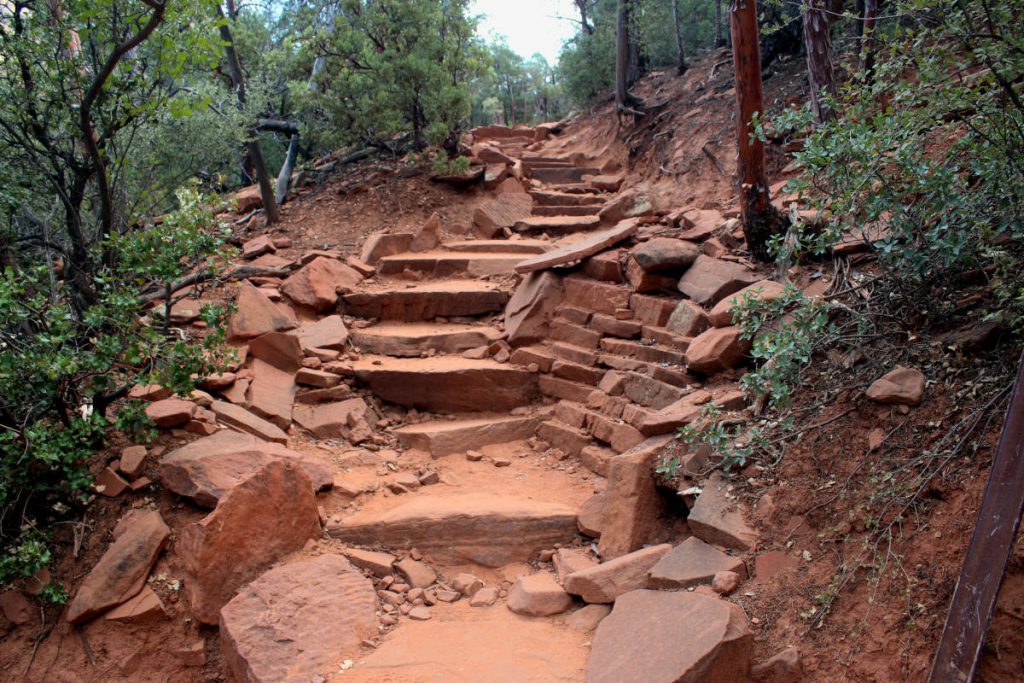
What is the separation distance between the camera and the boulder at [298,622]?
13.1 feet

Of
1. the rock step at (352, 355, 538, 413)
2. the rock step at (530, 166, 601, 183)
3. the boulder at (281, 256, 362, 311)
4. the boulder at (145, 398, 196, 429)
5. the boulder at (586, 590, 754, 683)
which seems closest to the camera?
the boulder at (586, 590, 754, 683)

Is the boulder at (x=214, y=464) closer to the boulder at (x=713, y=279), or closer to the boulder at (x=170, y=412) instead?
the boulder at (x=170, y=412)

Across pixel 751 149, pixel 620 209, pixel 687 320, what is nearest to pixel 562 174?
pixel 620 209

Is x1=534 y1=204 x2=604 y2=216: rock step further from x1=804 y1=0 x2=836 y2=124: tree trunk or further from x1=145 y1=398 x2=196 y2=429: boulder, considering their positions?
x1=145 y1=398 x2=196 y2=429: boulder

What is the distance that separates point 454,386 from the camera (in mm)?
6902

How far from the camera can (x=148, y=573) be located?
4594 mm

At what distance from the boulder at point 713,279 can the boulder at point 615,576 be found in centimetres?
253

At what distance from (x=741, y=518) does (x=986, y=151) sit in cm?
227

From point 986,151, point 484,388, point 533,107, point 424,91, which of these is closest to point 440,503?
point 484,388

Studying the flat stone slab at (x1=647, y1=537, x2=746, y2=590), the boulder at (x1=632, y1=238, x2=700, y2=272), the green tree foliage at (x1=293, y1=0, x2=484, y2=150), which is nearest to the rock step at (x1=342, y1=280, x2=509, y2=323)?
the boulder at (x1=632, y1=238, x2=700, y2=272)

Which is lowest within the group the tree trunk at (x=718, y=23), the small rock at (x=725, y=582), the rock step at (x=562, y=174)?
the small rock at (x=725, y=582)

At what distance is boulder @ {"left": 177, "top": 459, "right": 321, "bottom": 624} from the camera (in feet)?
14.7

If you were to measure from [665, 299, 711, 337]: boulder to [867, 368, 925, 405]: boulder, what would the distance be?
2116mm

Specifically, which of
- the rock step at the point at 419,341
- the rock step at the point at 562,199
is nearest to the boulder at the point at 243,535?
the rock step at the point at 419,341
